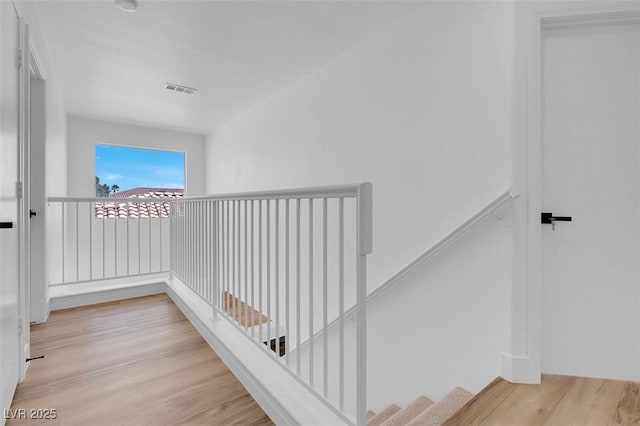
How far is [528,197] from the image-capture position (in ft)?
5.65

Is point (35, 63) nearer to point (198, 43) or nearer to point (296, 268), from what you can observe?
point (198, 43)

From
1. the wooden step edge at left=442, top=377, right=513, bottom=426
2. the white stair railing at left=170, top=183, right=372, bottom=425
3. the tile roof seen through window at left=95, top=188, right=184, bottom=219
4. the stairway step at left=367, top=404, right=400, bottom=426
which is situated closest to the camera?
the white stair railing at left=170, top=183, right=372, bottom=425

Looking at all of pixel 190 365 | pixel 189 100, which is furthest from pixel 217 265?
pixel 189 100

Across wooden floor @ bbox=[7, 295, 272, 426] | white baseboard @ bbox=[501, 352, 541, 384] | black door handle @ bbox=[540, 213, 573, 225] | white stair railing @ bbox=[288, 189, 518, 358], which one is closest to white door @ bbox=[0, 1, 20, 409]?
wooden floor @ bbox=[7, 295, 272, 426]

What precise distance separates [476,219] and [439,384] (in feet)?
3.72

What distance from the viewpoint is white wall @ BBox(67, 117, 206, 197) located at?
4953mm

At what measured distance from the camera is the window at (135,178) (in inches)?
208

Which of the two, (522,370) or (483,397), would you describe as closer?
(483,397)

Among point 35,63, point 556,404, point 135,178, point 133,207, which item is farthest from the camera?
point 135,178

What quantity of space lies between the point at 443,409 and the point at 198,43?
10.8ft

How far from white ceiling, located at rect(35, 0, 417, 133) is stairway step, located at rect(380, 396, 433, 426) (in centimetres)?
275

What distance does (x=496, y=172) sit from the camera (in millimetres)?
1883

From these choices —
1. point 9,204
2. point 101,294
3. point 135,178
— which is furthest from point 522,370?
point 135,178

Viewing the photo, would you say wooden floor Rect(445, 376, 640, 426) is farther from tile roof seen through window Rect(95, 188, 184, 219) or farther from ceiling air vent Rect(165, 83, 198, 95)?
tile roof seen through window Rect(95, 188, 184, 219)
